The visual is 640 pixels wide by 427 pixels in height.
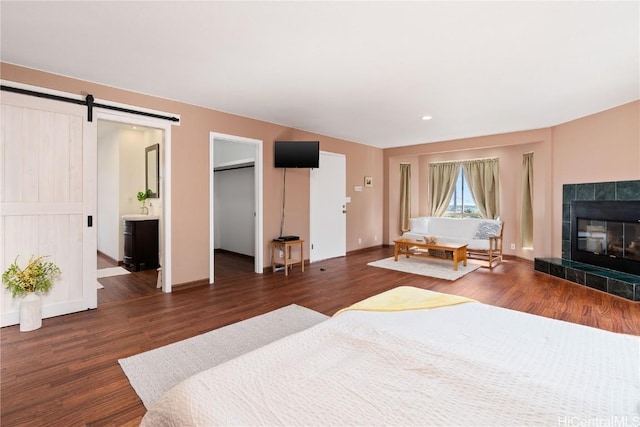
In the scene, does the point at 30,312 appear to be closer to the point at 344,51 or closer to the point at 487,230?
the point at 344,51

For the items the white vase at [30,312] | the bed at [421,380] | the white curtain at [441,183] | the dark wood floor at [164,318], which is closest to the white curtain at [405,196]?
the white curtain at [441,183]

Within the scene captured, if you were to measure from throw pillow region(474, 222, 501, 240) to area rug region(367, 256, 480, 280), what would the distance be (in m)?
0.68

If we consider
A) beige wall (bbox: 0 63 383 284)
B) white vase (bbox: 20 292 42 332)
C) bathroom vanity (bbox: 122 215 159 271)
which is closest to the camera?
white vase (bbox: 20 292 42 332)

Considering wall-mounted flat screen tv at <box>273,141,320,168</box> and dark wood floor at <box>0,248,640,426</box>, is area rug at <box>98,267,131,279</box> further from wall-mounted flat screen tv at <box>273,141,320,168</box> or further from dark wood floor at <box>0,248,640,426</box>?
wall-mounted flat screen tv at <box>273,141,320,168</box>

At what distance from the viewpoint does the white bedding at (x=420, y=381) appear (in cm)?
90

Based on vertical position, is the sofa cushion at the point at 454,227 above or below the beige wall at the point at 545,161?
below

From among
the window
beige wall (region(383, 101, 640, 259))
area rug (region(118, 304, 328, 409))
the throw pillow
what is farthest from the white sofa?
area rug (region(118, 304, 328, 409))

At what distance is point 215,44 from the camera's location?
2.60 m

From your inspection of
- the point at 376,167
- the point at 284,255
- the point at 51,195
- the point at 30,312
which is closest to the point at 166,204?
the point at 51,195

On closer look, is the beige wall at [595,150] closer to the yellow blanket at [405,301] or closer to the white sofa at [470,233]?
the white sofa at [470,233]

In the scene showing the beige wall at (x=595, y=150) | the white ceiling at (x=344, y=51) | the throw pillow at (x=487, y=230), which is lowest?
the throw pillow at (x=487, y=230)

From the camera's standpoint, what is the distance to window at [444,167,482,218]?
734 cm

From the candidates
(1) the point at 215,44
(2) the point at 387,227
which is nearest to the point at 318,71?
(1) the point at 215,44

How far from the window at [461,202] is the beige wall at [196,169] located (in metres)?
3.25
